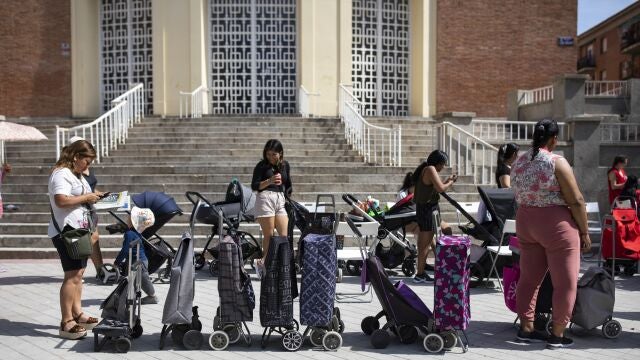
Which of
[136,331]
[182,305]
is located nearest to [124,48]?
[136,331]

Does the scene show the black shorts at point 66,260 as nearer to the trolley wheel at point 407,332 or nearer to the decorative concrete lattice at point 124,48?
the trolley wheel at point 407,332

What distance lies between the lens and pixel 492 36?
66.7ft

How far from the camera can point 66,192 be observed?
5891 millimetres

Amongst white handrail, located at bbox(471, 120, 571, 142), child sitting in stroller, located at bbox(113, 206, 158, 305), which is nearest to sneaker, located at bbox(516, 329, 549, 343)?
child sitting in stroller, located at bbox(113, 206, 158, 305)

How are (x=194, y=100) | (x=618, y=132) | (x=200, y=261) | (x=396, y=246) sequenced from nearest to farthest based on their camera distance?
(x=396, y=246) < (x=200, y=261) < (x=618, y=132) < (x=194, y=100)

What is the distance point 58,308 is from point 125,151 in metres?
8.38

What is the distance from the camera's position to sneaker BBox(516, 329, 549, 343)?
5832 mm

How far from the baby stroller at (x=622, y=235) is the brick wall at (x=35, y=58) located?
53.2 feet

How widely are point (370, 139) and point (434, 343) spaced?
32.9ft

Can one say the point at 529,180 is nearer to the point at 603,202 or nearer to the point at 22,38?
the point at 603,202

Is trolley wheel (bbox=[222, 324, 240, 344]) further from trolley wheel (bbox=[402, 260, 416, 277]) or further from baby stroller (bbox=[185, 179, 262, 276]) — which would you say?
trolley wheel (bbox=[402, 260, 416, 277])

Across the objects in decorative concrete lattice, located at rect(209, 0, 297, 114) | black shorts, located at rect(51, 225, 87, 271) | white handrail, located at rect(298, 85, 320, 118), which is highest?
decorative concrete lattice, located at rect(209, 0, 297, 114)

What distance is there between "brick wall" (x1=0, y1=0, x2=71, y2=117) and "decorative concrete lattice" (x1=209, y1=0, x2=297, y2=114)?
484cm

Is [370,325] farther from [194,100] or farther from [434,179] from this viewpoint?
[194,100]
